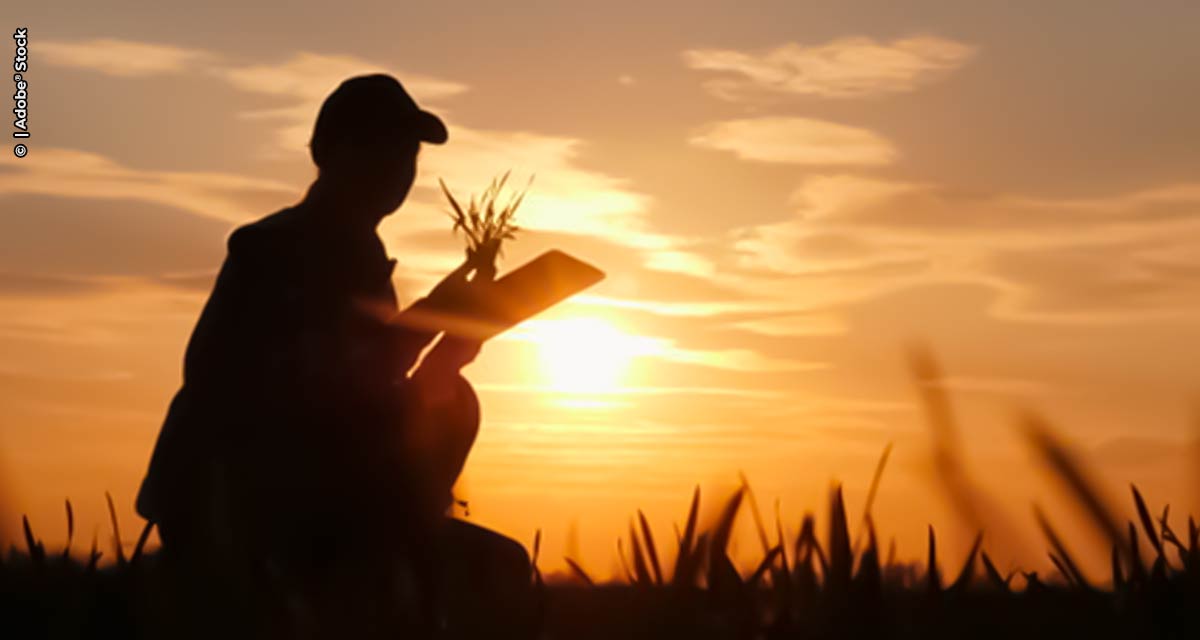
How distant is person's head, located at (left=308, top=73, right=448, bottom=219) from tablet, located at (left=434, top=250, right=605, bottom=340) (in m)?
0.73

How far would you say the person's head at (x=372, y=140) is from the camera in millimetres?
5133

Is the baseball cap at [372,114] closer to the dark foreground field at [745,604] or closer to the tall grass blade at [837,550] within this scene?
the dark foreground field at [745,604]

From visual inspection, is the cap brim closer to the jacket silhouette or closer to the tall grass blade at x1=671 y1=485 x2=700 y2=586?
the jacket silhouette

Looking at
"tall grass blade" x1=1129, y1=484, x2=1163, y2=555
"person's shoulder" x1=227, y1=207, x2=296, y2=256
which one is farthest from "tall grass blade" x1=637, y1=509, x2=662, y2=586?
"person's shoulder" x1=227, y1=207, x2=296, y2=256

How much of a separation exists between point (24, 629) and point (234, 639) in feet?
2.99

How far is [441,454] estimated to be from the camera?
493 centimetres

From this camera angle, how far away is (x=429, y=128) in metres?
5.21

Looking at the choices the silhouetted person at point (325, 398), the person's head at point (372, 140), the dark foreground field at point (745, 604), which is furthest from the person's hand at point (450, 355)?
the dark foreground field at point (745, 604)

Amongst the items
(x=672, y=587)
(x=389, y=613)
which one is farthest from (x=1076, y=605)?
(x=389, y=613)

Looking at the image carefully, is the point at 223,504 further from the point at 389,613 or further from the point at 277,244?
the point at 277,244

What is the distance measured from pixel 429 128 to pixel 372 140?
0.23 metres

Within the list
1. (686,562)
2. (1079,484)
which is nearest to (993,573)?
(686,562)

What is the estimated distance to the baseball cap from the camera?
5.14 meters

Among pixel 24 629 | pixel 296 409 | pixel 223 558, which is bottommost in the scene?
pixel 24 629
